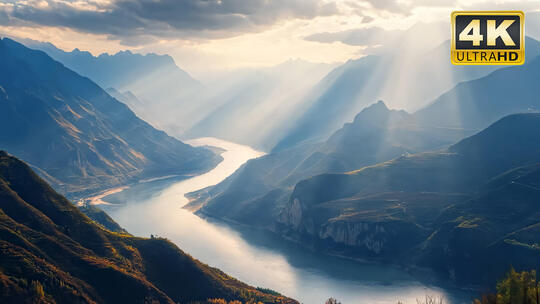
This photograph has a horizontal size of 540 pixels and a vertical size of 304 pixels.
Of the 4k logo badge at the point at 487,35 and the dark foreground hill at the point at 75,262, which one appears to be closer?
the 4k logo badge at the point at 487,35

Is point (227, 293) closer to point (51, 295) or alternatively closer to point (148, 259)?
point (148, 259)

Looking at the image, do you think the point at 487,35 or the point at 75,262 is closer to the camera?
the point at 487,35

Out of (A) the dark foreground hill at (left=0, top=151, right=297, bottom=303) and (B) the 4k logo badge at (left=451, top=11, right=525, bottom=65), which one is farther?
(A) the dark foreground hill at (left=0, top=151, right=297, bottom=303)

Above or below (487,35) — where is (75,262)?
below

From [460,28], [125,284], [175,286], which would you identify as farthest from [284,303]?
[460,28]

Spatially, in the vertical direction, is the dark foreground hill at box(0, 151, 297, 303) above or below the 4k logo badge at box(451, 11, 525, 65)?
below
